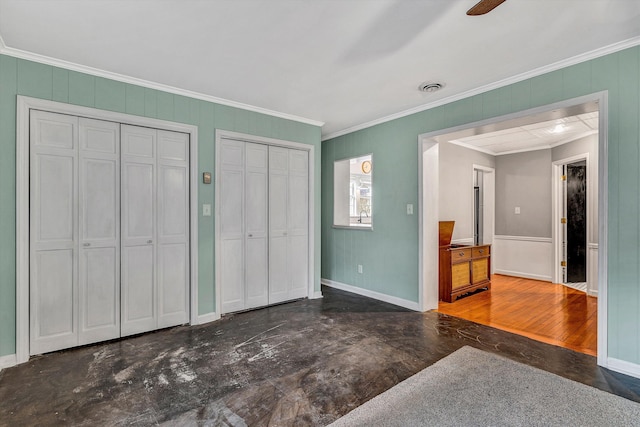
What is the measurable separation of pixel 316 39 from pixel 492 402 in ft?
9.14

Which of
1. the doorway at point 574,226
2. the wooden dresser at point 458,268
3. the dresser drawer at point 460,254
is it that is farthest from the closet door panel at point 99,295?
the doorway at point 574,226

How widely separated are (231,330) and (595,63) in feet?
13.3

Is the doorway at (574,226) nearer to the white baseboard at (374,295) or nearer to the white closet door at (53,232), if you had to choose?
the white baseboard at (374,295)

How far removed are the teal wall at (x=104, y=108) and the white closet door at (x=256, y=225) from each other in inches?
13.5

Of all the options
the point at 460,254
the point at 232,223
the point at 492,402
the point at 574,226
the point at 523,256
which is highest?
the point at 232,223

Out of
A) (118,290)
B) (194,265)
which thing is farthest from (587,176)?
(118,290)

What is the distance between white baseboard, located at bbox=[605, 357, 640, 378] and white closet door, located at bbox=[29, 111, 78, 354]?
4.49m

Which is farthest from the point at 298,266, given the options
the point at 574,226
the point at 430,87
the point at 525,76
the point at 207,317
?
the point at 574,226

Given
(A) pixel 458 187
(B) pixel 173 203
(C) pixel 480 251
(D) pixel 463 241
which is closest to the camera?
(B) pixel 173 203

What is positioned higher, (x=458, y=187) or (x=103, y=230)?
(x=458, y=187)

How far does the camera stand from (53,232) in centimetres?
278

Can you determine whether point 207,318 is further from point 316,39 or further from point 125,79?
point 316,39

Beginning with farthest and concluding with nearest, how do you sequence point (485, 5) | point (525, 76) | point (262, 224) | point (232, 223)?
point (262, 224) < point (232, 223) < point (525, 76) < point (485, 5)

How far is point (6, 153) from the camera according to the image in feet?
8.38
